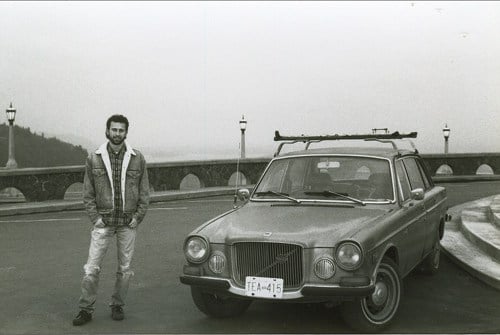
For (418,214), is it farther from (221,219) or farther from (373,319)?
(221,219)

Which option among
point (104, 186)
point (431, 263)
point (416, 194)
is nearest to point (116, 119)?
point (104, 186)

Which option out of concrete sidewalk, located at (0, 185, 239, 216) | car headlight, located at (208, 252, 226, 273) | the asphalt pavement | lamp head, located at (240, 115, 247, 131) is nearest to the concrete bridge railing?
concrete sidewalk, located at (0, 185, 239, 216)

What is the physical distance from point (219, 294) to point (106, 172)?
59.3 inches

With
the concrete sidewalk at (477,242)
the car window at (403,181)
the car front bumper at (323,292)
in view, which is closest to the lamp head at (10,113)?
the concrete sidewalk at (477,242)

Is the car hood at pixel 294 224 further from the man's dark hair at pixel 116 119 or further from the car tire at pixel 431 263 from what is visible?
the car tire at pixel 431 263

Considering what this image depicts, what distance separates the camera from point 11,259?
31.1ft

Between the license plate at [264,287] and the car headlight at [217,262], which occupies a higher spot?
the car headlight at [217,262]

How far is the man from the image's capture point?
5.85m

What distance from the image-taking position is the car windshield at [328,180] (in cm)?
652

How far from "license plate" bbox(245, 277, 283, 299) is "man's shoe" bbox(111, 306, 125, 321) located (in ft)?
4.50

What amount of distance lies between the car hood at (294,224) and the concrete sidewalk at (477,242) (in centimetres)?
241

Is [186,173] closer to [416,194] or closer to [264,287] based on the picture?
[416,194]

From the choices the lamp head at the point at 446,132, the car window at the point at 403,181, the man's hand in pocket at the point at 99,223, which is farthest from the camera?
the lamp head at the point at 446,132

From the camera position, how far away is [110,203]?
586cm
